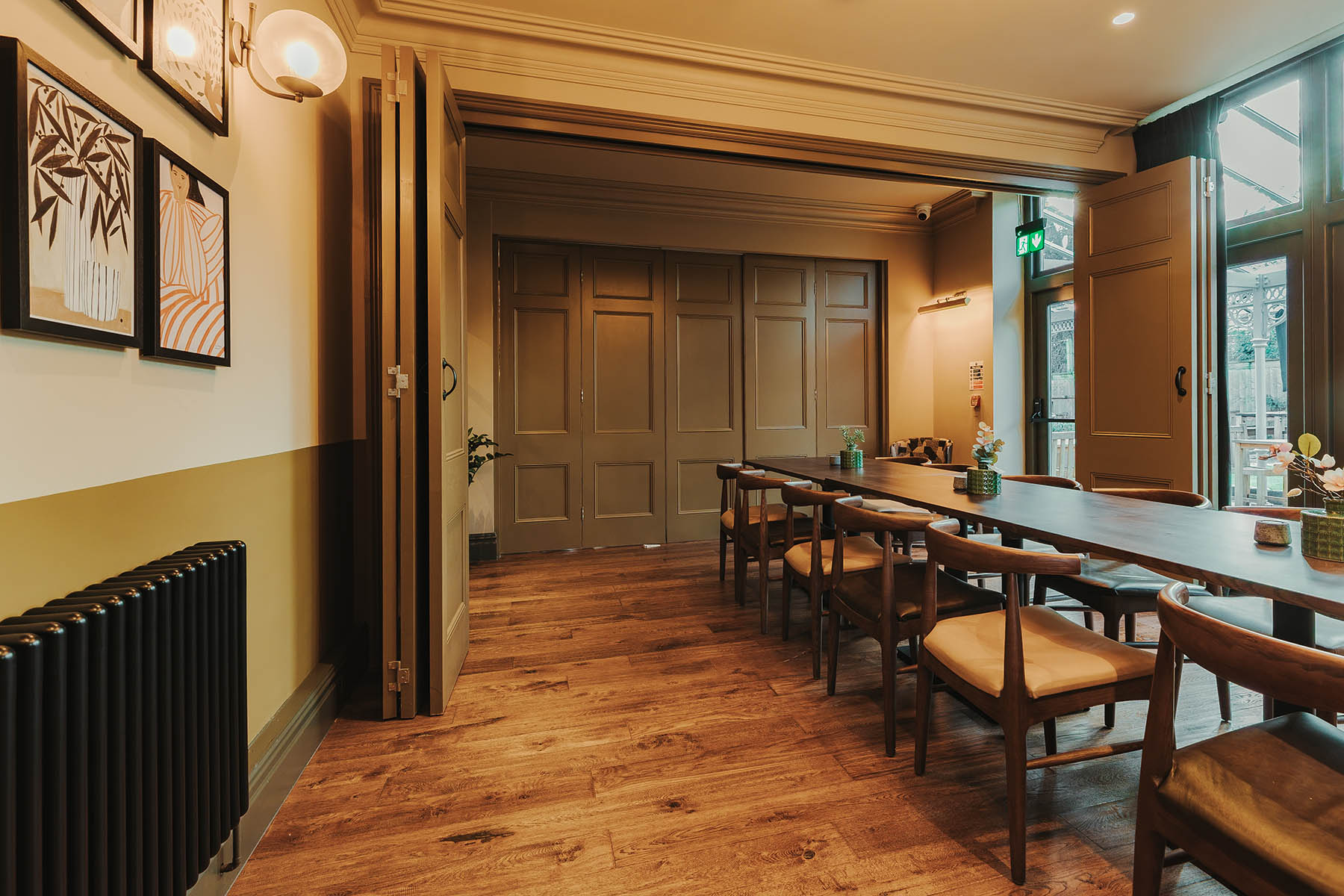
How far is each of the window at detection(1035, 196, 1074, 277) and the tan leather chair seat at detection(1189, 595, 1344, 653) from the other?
3.85 metres

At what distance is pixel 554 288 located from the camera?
16.9ft

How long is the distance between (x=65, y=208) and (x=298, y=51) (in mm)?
1002

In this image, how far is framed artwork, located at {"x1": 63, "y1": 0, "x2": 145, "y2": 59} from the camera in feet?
3.57

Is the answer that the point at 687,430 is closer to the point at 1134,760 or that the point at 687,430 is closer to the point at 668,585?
the point at 668,585

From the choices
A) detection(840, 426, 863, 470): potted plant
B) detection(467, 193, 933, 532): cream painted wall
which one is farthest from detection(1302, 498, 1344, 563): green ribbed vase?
detection(467, 193, 933, 532): cream painted wall

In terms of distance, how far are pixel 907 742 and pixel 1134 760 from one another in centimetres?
69

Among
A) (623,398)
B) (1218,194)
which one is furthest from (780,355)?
(1218,194)

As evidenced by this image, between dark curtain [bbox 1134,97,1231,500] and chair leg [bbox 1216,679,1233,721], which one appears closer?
chair leg [bbox 1216,679,1233,721]

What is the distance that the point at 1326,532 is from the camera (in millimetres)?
1431

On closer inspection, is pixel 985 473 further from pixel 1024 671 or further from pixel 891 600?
pixel 1024 671

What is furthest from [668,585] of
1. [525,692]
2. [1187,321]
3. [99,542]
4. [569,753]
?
[1187,321]

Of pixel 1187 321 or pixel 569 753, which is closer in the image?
pixel 569 753

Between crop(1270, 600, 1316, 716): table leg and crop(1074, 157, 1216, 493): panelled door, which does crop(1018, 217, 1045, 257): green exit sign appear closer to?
crop(1074, 157, 1216, 493): panelled door

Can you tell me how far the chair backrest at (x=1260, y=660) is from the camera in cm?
82
